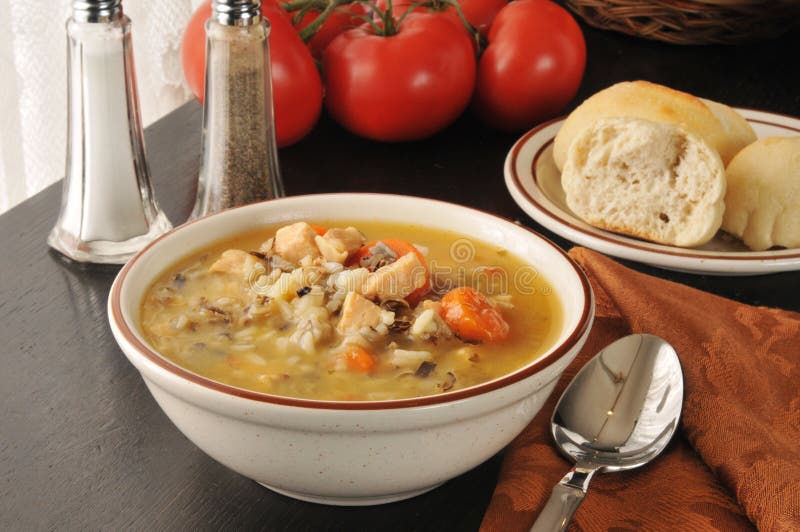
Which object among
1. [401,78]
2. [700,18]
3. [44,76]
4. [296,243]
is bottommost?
[44,76]

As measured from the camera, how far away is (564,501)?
90 centimetres

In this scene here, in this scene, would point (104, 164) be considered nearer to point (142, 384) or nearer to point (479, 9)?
point (142, 384)

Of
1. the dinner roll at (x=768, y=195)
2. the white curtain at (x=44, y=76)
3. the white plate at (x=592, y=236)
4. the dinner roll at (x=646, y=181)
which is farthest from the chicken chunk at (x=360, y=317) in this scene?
the white curtain at (x=44, y=76)

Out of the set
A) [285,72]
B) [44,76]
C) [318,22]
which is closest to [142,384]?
[285,72]

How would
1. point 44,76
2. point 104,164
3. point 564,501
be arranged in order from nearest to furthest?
1. point 564,501
2. point 104,164
3. point 44,76

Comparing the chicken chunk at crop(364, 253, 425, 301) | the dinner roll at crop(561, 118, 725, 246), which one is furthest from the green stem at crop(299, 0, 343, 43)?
the chicken chunk at crop(364, 253, 425, 301)

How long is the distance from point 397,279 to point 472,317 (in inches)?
4.1

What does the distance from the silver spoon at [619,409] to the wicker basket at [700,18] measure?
1.64m

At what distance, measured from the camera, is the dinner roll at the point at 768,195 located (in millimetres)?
1442

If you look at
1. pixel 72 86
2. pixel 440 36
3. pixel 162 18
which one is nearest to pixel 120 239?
pixel 72 86

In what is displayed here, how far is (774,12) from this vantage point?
2.55 m

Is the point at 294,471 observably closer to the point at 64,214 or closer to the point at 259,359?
the point at 259,359

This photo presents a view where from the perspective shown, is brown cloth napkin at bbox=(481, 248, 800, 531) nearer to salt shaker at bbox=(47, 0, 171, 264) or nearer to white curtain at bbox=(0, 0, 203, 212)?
salt shaker at bbox=(47, 0, 171, 264)

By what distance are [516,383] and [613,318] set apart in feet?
1.49
